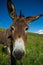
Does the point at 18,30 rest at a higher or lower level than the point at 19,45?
higher

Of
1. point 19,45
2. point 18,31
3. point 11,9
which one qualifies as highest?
point 11,9

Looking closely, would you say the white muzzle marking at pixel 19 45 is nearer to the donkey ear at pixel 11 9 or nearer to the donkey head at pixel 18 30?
the donkey head at pixel 18 30

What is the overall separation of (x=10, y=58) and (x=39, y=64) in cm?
154

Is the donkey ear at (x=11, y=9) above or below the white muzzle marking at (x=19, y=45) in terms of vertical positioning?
above

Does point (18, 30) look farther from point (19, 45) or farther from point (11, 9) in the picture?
point (11, 9)

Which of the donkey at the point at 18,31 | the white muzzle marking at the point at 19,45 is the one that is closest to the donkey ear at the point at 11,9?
the donkey at the point at 18,31

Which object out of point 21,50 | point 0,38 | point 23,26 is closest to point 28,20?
point 23,26

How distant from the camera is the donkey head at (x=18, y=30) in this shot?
28.8ft

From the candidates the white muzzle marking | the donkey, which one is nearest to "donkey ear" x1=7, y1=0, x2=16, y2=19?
the donkey

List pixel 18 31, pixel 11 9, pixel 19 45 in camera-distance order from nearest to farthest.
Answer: pixel 19 45, pixel 18 31, pixel 11 9

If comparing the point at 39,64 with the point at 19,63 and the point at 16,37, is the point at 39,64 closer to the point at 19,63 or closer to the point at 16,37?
the point at 19,63

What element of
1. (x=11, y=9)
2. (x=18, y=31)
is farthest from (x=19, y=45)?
(x=11, y=9)

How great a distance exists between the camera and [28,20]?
406 inches

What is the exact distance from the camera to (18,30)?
9.48m
